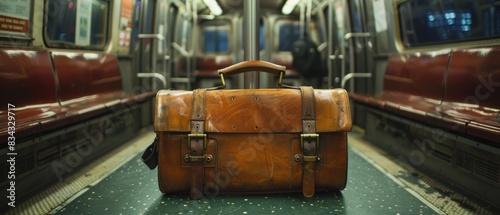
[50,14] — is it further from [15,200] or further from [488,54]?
[488,54]

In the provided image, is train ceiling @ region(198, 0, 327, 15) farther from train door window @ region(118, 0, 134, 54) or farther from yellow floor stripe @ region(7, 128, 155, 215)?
yellow floor stripe @ region(7, 128, 155, 215)

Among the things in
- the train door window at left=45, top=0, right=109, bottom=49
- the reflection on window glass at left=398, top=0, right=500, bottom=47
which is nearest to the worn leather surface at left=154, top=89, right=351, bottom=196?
the reflection on window glass at left=398, top=0, right=500, bottom=47

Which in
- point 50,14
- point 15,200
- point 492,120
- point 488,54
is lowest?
point 15,200

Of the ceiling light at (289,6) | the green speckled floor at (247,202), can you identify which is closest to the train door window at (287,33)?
the ceiling light at (289,6)

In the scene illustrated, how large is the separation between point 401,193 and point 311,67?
5.36m

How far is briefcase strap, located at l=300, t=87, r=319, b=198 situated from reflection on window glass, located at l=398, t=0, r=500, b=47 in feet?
5.81

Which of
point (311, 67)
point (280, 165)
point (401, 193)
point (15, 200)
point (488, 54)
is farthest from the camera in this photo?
point (311, 67)

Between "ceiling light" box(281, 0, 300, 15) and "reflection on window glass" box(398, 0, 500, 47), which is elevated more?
"ceiling light" box(281, 0, 300, 15)

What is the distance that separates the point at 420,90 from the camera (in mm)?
3281

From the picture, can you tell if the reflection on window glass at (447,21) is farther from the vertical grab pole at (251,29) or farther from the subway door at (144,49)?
the subway door at (144,49)

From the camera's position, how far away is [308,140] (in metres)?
1.76

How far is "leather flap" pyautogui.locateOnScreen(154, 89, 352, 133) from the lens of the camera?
177cm

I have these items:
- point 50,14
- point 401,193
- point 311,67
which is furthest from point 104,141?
point 311,67

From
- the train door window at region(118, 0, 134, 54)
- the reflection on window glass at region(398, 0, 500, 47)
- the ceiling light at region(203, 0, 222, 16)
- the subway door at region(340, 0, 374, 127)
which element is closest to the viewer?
the reflection on window glass at region(398, 0, 500, 47)
